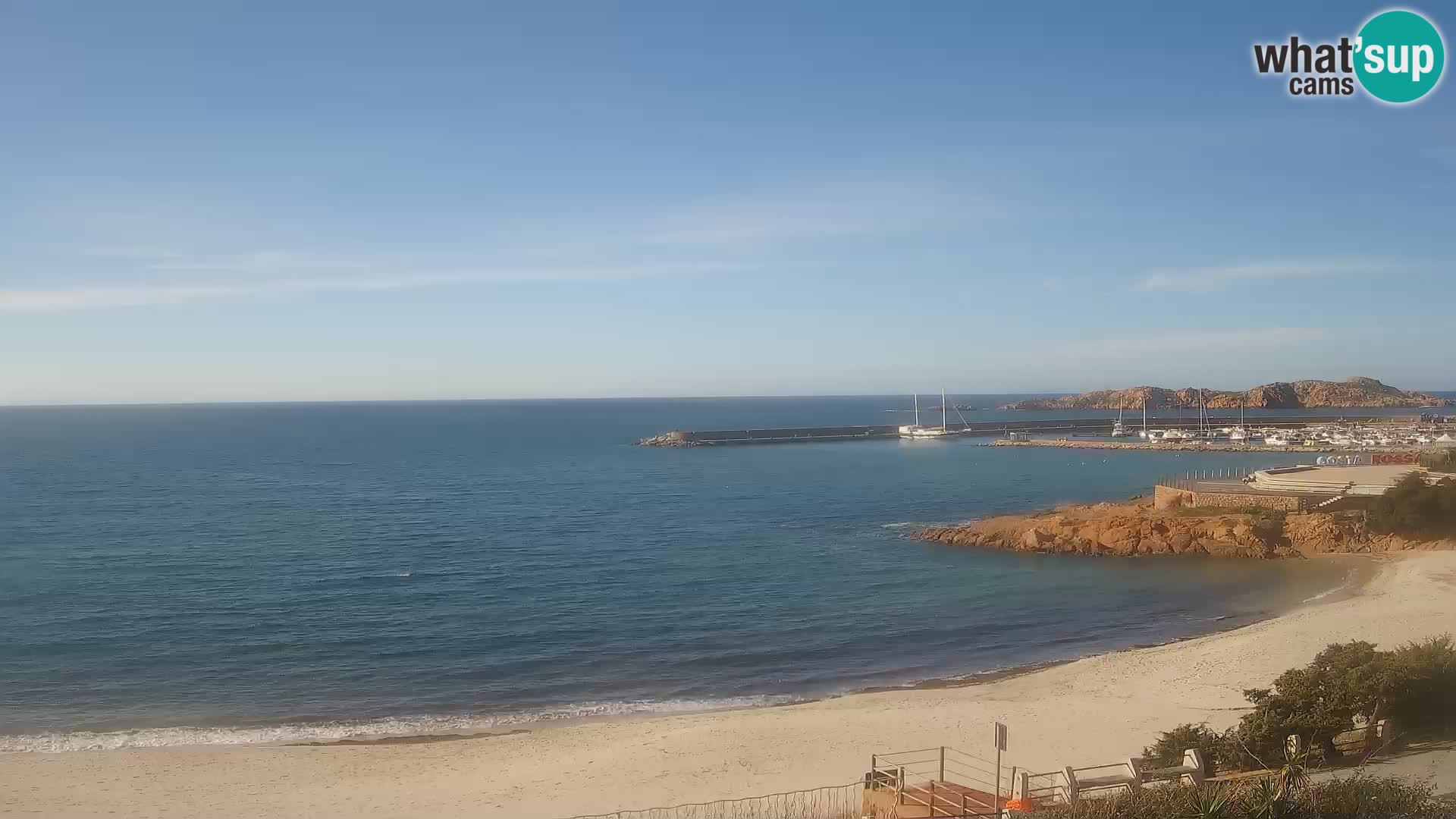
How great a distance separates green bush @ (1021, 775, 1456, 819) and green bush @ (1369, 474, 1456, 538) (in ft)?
117

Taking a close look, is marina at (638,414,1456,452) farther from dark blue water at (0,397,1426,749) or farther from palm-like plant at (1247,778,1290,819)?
palm-like plant at (1247,778,1290,819)

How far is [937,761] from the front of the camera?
18188mm

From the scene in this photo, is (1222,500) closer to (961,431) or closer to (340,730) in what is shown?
(340,730)

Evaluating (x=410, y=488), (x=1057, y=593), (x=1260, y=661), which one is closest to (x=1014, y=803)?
(x=1260, y=661)

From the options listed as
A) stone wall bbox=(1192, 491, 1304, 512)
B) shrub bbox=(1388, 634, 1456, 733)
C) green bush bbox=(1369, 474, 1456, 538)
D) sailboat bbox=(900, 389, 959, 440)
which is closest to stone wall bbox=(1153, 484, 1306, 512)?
stone wall bbox=(1192, 491, 1304, 512)

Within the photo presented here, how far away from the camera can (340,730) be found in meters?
21.2

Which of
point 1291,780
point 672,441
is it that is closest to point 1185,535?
point 1291,780

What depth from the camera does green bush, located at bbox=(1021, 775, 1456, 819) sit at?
998 centimetres

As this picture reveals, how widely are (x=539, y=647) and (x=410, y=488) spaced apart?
4704 centimetres

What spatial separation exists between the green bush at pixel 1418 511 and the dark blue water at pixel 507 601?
556 centimetres

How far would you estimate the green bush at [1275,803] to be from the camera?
998cm

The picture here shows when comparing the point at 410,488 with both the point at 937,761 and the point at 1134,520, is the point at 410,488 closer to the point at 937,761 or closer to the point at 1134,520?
the point at 1134,520

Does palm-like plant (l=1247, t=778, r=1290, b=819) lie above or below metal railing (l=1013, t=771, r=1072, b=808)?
above

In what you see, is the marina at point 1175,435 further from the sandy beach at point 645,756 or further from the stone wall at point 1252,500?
the sandy beach at point 645,756
